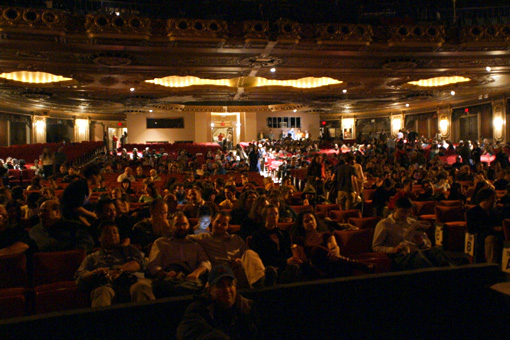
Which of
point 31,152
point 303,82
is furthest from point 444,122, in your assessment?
point 31,152

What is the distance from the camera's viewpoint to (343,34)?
12523 mm

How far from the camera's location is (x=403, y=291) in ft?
9.94

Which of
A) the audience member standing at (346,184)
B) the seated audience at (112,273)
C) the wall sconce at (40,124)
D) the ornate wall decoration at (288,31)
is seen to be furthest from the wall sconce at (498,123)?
the wall sconce at (40,124)

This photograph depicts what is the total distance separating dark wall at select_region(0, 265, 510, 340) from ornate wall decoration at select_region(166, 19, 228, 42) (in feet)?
34.3

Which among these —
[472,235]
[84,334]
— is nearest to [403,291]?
[84,334]

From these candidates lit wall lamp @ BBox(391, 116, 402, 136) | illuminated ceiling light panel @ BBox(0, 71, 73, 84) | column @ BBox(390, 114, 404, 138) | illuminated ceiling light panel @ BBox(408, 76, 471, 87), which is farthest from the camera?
lit wall lamp @ BBox(391, 116, 402, 136)

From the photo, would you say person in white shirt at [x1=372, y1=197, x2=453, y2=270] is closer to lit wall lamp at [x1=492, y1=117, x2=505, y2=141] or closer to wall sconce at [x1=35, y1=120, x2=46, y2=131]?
lit wall lamp at [x1=492, y1=117, x2=505, y2=141]

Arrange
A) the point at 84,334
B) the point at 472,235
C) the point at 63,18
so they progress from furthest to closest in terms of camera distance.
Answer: the point at 63,18 → the point at 472,235 → the point at 84,334

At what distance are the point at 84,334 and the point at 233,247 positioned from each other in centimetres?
162

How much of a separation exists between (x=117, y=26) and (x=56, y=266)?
9.67 m

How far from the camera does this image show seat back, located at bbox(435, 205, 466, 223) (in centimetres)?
618

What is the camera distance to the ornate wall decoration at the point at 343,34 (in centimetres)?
1238

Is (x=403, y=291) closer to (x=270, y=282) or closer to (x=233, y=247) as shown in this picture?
(x=270, y=282)

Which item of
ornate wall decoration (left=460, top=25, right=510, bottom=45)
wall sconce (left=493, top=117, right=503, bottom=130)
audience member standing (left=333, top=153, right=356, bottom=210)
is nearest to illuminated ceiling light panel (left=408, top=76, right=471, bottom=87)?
wall sconce (left=493, top=117, right=503, bottom=130)
